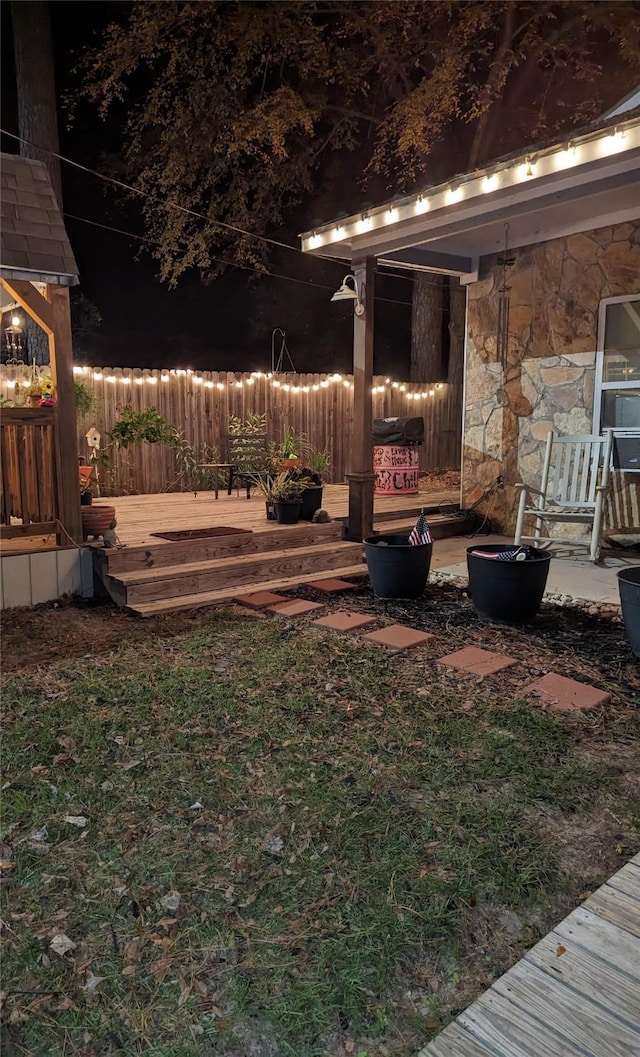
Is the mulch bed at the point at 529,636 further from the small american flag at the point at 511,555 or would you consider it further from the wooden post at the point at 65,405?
the wooden post at the point at 65,405

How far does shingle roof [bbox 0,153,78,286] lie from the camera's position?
4.27 m

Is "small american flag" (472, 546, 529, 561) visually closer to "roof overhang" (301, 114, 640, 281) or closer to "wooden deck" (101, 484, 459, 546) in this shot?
"wooden deck" (101, 484, 459, 546)

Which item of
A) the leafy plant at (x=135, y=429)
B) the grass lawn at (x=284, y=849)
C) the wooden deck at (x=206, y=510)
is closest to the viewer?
the grass lawn at (x=284, y=849)

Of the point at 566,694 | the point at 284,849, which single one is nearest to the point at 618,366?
the point at 566,694

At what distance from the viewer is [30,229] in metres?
4.46

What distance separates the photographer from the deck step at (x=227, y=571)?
465 cm

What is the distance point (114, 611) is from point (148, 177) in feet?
31.0

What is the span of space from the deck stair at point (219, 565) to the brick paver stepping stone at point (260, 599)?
141mm

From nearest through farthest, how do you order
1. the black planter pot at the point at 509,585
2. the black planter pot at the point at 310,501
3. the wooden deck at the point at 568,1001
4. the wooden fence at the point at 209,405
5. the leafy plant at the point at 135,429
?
1. the wooden deck at the point at 568,1001
2. the black planter pot at the point at 509,585
3. the leafy plant at the point at 135,429
4. the black planter pot at the point at 310,501
5. the wooden fence at the point at 209,405

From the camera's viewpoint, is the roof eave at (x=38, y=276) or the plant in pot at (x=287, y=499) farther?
the plant in pot at (x=287, y=499)

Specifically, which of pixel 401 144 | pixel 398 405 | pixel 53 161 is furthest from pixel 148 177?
pixel 398 405

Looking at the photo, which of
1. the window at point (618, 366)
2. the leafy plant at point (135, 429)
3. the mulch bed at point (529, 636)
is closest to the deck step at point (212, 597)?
the mulch bed at point (529, 636)

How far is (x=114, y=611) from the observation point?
4.59 m

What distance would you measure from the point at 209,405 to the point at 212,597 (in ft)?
16.4
